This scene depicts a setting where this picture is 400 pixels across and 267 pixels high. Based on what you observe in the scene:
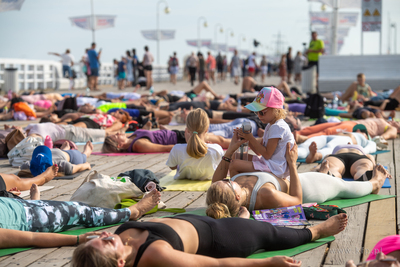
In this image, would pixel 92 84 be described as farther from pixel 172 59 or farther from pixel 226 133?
pixel 226 133

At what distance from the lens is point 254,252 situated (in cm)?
309

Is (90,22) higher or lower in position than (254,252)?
higher

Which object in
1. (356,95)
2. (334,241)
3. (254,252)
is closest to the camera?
(254,252)

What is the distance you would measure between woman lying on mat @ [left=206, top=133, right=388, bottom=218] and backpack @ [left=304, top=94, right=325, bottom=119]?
21.4 ft

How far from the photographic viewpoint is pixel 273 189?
388 cm

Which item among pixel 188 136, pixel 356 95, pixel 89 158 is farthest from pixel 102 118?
pixel 356 95

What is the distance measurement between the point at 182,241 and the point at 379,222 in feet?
6.07

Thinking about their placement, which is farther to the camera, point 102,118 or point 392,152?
point 102,118

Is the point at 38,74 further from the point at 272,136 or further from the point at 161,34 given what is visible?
the point at 272,136

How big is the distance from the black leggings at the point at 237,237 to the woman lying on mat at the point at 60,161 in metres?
2.99

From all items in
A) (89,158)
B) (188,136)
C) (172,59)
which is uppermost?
(172,59)

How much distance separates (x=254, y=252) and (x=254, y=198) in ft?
2.66

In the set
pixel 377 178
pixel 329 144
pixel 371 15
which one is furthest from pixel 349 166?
pixel 371 15

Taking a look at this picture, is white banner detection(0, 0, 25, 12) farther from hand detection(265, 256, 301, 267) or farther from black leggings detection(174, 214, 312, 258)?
hand detection(265, 256, 301, 267)
